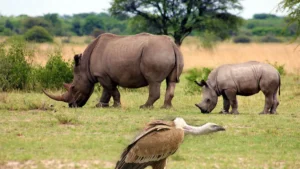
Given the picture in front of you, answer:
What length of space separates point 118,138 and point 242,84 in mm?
4229

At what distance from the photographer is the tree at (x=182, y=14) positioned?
34406mm

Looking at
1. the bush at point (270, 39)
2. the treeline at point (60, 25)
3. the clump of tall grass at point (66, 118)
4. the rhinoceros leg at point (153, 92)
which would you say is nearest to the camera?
the clump of tall grass at point (66, 118)

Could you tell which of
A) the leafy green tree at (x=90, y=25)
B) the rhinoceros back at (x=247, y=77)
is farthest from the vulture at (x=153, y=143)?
the leafy green tree at (x=90, y=25)

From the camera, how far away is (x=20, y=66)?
18.8 metres

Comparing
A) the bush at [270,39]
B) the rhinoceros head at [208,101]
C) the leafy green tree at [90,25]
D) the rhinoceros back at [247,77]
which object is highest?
the rhinoceros back at [247,77]

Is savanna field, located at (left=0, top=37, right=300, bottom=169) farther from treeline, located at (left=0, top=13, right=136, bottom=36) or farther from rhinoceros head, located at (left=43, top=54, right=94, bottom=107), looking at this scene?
treeline, located at (left=0, top=13, right=136, bottom=36)

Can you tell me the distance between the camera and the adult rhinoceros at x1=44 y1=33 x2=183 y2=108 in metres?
15.0

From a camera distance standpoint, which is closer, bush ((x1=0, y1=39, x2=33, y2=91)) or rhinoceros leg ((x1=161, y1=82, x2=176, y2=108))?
rhinoceros leg ((x1=161, y1=82, x2=176, y2=108))

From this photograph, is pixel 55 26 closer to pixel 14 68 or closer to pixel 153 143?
pixel 14 68

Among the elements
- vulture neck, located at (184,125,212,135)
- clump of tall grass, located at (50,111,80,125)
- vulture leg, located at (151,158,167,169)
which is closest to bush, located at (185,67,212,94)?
clump of tall grass, located at (50,111,80,125)

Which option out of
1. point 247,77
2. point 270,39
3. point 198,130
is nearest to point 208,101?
point 247,77

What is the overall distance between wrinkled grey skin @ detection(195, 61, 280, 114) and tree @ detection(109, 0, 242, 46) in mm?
19314

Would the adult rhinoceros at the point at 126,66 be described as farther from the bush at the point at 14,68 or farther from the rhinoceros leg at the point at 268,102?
the bush at the point at 14,68

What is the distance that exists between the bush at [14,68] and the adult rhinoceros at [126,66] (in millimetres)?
3072
